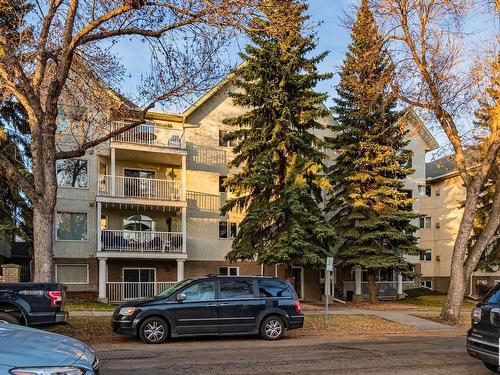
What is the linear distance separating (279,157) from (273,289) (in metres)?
11.6

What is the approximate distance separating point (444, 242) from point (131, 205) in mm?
26786

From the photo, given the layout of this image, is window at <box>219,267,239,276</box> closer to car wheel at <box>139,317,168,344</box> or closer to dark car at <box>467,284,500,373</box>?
car wheel at <box>139,317,168,344</box>

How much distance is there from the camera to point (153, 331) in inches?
492

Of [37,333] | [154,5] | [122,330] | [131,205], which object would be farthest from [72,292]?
[37,333]

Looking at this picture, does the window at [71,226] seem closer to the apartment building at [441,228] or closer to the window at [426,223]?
the apartment building at [441,228]

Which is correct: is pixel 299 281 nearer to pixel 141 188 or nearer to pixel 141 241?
pixel 141 241

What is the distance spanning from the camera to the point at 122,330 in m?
12.5

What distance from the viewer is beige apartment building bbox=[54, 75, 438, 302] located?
26656 mm

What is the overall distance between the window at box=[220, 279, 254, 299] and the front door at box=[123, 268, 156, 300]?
14.2 m

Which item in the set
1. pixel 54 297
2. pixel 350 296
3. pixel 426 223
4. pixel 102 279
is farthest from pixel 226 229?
pixel 426 223

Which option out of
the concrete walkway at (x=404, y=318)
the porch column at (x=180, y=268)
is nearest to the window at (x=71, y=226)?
the porch column at (x=180, y=268)

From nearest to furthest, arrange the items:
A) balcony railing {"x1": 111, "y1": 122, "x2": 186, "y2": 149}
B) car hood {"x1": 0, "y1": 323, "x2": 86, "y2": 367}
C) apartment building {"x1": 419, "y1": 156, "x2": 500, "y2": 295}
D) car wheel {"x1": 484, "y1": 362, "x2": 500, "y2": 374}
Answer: car hood {"x1": 0, "y1": 323, "x2": 86, "y2": 367} < car wheel {"x1": 484, "y1": 362, "x2": 500, "y2": 374} < balcony railing {"x1": 111, "y1": 122, "x2": 186, "y2": 149} < apartment building {"x1": 419, "y1": 156, "x2": 500, "y2": 295}

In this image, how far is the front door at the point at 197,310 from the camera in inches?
501

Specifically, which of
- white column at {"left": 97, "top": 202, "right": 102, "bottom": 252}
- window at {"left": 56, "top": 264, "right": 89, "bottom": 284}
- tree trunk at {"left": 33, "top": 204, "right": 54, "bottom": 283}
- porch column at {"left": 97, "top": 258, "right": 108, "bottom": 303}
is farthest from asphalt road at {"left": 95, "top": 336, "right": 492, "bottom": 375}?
window at {"left": 56, "top": 264, "right": 89, "bottom": 284}
